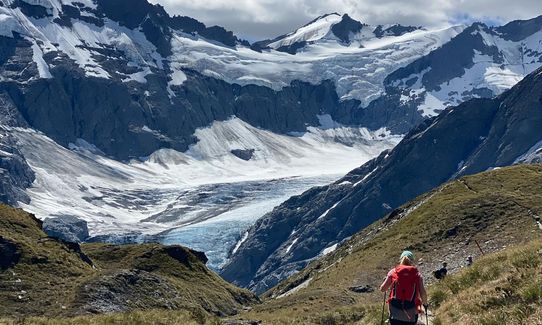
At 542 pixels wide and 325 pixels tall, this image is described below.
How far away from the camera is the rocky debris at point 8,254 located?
58841mm

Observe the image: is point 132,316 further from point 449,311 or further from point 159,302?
point 159,302

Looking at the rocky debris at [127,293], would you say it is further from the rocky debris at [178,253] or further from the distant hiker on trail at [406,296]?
the distant hiker on trail at [406,296]

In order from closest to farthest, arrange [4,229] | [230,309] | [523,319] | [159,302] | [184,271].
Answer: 1. [523,319]
2. [159,302]
3. [4,229]
4. [230,309]
5. [184,271]

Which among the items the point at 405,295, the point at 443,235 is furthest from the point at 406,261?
the point at 443,235

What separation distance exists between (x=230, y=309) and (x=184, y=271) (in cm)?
802

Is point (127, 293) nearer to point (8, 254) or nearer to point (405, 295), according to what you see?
point (8, 254)

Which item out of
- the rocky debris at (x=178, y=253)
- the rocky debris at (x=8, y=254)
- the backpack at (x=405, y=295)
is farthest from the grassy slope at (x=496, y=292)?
the rocky debris at (x=178, y=253)

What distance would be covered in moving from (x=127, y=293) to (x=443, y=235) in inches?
1413

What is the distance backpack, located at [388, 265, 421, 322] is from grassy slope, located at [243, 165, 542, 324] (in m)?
30.4

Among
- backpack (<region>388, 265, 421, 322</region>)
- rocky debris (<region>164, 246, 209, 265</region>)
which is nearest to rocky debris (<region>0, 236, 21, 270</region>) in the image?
rocky debris (<region>164, 246, 209, 265</region>)

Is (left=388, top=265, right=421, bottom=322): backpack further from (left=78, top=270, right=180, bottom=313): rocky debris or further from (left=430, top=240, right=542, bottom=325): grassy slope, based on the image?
(left=78, top=270, right=180, bottom=313): rocky debris

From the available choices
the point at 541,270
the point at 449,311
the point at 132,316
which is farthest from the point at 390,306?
the point at 132,316

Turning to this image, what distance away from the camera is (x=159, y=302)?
59.2 metres

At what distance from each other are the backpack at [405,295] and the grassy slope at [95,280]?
13.3m
